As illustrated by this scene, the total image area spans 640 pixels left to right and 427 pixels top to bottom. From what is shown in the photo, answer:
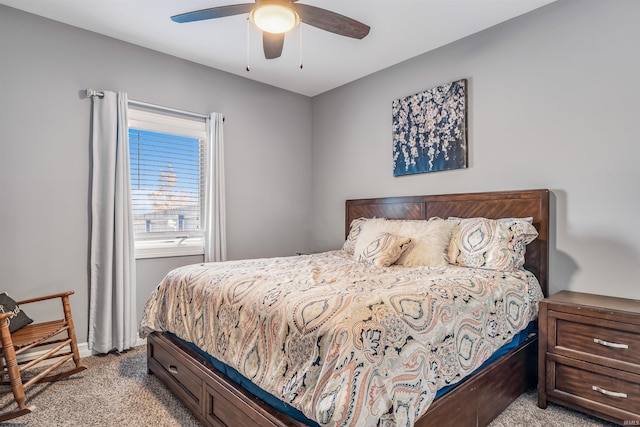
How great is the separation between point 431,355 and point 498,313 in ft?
2.26

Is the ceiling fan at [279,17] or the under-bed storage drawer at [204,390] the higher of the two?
the ceiling fan at [279,17]

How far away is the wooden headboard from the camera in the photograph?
2461 millimetres

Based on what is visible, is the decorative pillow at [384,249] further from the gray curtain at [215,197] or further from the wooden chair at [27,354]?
the wooden chair at [27,354]

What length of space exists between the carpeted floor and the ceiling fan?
7.61 ft

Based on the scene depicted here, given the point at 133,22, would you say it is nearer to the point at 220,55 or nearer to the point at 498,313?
the point at 220,55

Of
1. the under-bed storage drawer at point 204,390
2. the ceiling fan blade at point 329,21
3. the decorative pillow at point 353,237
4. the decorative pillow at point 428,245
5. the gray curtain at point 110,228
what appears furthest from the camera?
the decorative pillow at point 353,237

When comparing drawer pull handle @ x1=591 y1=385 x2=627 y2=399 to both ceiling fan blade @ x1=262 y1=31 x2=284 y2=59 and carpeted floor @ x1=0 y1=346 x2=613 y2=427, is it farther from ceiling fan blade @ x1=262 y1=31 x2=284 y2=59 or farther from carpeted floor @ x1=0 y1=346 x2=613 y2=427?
ceiling fan blade @ x1=262 y1=31 x2=284 y2=59

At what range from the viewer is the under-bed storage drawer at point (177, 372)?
1895 millimetres

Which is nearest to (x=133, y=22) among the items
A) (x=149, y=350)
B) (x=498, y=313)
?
(x=149, y=350)

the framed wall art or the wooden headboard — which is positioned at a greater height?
the framed wall art

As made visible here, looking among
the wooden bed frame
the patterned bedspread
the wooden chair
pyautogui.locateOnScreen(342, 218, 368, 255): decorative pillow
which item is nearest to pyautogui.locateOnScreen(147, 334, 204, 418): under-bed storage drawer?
the wooden bed frame

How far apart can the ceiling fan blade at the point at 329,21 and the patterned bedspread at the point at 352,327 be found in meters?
1.56

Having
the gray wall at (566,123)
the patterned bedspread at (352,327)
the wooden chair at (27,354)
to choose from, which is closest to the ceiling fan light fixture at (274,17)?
the patterned bedspread at (352,327)

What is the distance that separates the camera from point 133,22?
274cm
